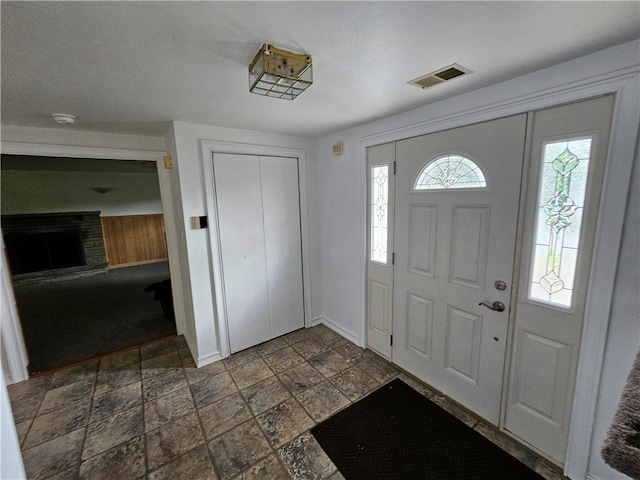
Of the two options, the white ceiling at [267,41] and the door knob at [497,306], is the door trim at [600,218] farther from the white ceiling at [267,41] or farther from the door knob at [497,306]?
the door knob at [497,306]

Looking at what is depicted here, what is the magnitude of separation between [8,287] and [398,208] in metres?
3.53

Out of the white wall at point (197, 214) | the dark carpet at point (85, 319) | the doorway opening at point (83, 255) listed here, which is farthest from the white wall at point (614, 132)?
the doorway opening at point (83, 255)

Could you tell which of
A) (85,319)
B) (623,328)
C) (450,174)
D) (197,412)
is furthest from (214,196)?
(85,319)

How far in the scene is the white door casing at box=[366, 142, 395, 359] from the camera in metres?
2.36

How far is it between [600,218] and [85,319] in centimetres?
534

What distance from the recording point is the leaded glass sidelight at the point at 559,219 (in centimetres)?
139

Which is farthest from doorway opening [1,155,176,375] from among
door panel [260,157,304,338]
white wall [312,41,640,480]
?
white wall [312,41,640,480]

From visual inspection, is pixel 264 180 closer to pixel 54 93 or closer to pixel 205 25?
pixel 54 93

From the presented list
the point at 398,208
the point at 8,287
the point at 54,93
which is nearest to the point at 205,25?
the point at 54,93

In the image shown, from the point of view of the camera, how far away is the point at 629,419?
2.39ft

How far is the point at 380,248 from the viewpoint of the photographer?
2541mm

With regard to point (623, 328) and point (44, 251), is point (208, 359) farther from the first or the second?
point (44, 251)

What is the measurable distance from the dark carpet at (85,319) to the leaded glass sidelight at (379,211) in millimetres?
2657

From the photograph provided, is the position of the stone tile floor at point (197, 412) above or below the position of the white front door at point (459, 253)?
below
